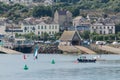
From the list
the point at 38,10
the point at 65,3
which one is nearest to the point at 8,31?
the point at 38,10

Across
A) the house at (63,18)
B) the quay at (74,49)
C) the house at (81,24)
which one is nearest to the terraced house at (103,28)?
the house at (81,24)

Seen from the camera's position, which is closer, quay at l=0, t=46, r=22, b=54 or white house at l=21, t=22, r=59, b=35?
quay at l=0, t=46, r=22, b=54

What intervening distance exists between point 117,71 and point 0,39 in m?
67.0

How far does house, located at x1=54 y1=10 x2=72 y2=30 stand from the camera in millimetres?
165125

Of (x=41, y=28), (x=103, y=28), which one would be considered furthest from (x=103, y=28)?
(x=41, y=28)

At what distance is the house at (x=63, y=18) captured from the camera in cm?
16512

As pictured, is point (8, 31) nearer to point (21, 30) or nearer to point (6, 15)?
point (21, 30)

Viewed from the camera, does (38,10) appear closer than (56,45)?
No

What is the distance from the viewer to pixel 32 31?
155 meters

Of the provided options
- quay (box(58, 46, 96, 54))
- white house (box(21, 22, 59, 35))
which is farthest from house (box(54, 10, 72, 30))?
quay (box(58, 46, 96, 54))

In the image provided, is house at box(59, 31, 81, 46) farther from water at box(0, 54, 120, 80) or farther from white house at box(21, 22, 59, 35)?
water at box(0, 54, 120, 80)

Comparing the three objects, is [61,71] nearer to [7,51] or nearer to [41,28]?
[7,51]

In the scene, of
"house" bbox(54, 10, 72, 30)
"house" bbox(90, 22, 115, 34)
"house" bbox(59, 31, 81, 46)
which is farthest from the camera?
"house" bbox(54, 10, 72, 30)

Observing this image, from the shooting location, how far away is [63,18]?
6594 inches
